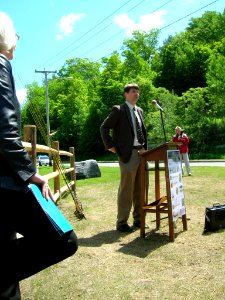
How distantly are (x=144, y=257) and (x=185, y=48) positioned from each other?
5694 centimetres

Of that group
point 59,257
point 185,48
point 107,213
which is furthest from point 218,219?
point 185,48

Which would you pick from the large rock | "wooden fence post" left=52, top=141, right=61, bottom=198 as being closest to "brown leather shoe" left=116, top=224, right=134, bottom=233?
"wooden fence post" left=52, top=141, right=61, bottom=198

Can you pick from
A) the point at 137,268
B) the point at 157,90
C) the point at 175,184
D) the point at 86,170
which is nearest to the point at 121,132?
the point at 175,184

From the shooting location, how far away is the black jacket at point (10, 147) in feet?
7.58

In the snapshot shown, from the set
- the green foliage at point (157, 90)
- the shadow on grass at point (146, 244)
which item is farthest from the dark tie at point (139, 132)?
the green foliage at point (157, 90)

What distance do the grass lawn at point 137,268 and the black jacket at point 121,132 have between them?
1.14 metres

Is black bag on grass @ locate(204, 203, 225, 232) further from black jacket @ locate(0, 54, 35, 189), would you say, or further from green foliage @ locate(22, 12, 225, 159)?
green foliage @ locate(22, 12, 225, 159)

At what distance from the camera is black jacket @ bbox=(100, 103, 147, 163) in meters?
5.95

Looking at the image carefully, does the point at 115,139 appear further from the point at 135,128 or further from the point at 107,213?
the point at 107,213

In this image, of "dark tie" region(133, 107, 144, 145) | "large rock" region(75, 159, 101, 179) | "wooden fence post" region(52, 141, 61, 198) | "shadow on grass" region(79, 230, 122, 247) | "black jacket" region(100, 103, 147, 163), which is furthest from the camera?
"large rock" region(75, 159, 101, 179)

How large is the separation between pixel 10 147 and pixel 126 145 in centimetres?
371

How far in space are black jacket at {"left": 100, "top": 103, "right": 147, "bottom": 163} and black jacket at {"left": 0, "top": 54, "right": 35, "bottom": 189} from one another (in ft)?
11.7

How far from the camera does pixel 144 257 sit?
4582 mm

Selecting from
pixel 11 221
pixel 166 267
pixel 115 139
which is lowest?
pixel 166 267
